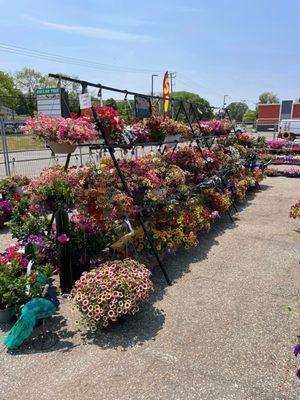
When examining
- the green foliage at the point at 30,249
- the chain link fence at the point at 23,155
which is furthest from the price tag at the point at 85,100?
the chain link fence at the point at 23,155

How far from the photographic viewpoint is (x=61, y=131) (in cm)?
361

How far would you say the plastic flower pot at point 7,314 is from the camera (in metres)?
3.22

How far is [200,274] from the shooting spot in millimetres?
4418

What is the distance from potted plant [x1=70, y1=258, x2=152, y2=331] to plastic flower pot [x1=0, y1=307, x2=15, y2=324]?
60cm

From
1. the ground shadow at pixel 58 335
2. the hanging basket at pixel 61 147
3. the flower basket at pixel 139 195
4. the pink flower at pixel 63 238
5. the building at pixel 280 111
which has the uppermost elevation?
the building at pixel 280 111

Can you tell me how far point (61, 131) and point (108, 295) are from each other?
181 centimetres

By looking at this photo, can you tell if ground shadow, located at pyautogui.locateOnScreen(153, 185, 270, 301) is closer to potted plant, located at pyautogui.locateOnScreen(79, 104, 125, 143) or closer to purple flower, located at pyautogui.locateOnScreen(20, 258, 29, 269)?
purple flower, located at pyautogui.locateOnScreen(20, 258, 29, 269)

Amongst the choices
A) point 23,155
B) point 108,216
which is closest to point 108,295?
point 108,216

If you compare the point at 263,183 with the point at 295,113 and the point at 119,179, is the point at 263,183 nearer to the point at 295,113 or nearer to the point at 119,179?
the point at 119,179

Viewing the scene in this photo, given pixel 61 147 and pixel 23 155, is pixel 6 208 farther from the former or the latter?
pixel 23 155

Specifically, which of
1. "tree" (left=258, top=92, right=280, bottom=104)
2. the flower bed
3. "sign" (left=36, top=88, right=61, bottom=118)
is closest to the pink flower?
the flower bed

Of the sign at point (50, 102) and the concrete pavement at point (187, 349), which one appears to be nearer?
the concrete pavement at point (187, 349)

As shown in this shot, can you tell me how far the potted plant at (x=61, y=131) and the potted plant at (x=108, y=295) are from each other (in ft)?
4.77

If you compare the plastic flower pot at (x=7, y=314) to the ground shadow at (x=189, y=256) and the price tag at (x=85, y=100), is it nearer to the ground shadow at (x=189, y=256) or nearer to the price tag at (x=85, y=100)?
the ground shadow at (x=189, y=256)
